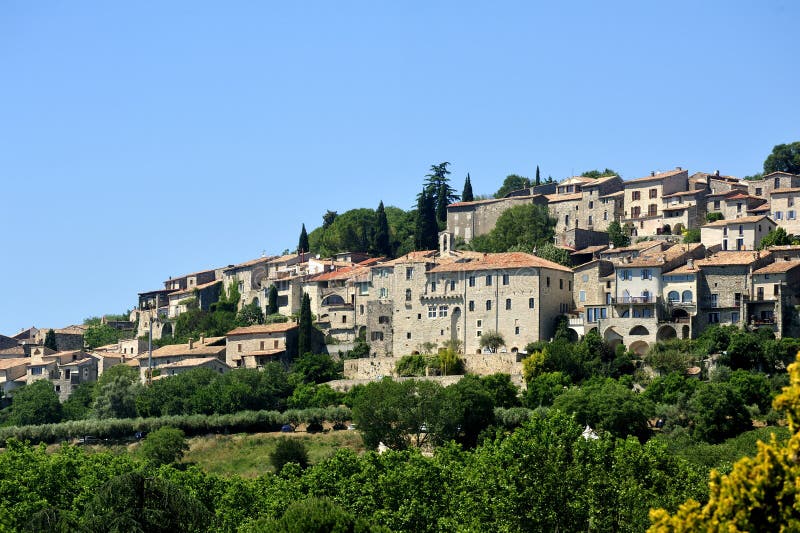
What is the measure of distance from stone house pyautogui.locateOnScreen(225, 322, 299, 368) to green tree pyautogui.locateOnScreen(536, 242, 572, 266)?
1903cm

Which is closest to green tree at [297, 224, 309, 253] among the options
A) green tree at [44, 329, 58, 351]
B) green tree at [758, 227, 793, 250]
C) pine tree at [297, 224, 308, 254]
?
pine tree at [297, 224, 308, 254]

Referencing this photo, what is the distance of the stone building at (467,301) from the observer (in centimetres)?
8231

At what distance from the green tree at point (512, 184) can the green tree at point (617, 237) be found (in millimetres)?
32599

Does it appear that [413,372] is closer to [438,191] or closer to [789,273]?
[789,273]

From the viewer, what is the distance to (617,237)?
9475cm

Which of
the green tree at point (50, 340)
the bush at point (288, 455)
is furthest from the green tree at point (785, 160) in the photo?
the green tree at point (50, 340)

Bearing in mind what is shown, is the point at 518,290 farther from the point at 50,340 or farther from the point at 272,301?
the point at 50,340

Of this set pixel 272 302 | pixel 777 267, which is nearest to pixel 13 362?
pixel 272 302

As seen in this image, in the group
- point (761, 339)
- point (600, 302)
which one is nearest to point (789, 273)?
point (761, 339)

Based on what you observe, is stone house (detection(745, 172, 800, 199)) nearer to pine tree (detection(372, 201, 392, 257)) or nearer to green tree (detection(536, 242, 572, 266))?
green tree (detection(536, 242, 572, 266))

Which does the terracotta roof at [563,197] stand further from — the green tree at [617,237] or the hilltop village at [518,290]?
the green tree at [617,237]

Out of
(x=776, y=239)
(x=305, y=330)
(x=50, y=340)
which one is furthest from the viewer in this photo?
(x=50, y=340)

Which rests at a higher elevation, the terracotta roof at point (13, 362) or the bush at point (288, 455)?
the terracotta roof at point (13, 362)

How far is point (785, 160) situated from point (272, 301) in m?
46.3
